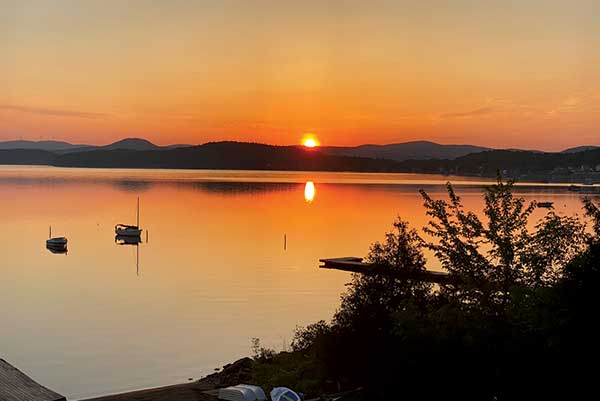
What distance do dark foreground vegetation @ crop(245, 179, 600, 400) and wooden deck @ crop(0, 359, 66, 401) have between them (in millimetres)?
9839

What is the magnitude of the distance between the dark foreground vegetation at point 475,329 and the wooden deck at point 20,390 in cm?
984

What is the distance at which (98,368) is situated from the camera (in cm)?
3766

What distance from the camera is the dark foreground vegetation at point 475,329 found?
19.4m

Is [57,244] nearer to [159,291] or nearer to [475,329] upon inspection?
[159,291]

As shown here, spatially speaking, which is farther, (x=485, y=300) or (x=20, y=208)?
(x=20, y=208)

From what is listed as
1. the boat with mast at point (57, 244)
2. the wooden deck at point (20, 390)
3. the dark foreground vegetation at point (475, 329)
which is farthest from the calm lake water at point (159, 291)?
the dark foreground vegetation at point (475, 329)

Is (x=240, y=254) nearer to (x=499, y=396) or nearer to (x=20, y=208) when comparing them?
(x=499, y=396)

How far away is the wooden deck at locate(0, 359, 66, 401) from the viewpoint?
23.5 metres

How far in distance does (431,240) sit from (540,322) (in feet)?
227

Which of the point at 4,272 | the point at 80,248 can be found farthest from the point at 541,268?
the point at 80,248

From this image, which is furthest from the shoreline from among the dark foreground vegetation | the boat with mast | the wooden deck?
the boat with mast

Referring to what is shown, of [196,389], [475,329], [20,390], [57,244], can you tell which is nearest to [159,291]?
[57,244]

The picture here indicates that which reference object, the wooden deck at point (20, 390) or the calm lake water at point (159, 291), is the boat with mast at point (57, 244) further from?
the wooden deck at point (20, 390)

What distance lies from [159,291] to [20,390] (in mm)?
36662
